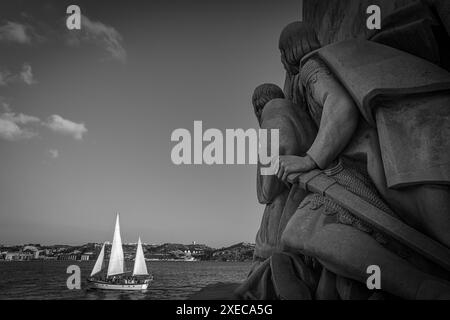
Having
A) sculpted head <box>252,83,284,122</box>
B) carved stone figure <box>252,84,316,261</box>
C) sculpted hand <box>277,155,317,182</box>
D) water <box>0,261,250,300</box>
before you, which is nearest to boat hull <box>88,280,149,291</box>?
water <box>0,261,250,300</box>

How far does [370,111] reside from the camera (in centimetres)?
364

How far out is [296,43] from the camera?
4.54 meters

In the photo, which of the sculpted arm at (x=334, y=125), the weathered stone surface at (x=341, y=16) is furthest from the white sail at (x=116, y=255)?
the sculpted arm at (x=334, y=125)

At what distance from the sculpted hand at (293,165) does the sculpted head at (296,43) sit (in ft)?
4.65

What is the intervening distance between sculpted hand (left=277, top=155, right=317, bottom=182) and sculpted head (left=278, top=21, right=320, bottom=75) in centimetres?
142

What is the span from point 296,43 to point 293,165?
1.69 meters

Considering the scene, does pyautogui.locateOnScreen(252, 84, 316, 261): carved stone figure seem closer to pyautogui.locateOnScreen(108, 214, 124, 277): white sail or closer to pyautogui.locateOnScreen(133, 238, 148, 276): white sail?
A: pyautogui.locateOnScreen(108, 214, 124, 277): white sail

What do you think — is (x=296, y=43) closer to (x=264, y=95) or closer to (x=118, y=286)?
(x=264, y=95)

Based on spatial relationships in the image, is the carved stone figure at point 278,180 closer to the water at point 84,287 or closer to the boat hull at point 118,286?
the water at point 84,287

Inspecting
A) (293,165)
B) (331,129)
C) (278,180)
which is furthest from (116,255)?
(331,129)

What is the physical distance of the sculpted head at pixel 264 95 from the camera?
5352 millimetres

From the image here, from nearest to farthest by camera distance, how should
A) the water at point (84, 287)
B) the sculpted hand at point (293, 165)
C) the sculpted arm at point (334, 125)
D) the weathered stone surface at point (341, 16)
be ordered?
the sculpted arm at point (334, 125), the sculpted hand at point (293, 165), the weathered stone surface at point (341, 16), the water at point (84, 287)

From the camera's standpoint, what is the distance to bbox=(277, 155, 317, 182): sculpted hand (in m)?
3.94
